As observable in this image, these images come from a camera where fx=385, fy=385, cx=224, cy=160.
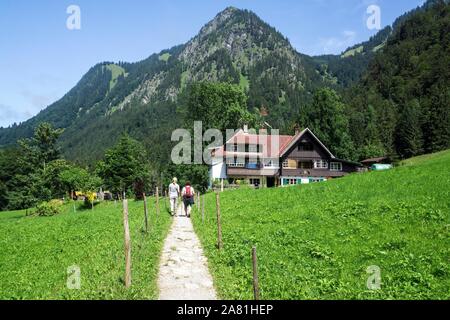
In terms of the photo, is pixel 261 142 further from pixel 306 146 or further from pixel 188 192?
pixel 188 192

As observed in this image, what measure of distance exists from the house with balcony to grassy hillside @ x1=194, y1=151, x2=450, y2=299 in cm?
4216

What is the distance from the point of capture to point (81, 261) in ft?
50.7

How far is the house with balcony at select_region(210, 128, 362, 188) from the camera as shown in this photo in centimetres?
6838

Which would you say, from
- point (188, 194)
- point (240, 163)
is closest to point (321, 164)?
point (240, 163)

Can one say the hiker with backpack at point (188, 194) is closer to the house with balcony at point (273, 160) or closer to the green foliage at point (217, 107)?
the house with balcony at point (273, 160)

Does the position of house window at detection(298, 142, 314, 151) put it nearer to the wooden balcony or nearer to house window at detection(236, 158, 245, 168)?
the wooden balcony

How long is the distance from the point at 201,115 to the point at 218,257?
59.4 m

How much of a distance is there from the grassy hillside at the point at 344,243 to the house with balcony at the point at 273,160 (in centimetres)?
4216

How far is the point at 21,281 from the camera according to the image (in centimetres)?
1366

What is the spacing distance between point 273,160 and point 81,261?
56418 millimetres

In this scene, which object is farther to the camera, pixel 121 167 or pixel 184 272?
pixel 121 167

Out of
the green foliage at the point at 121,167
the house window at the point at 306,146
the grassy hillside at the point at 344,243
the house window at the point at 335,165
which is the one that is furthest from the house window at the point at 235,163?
the grassy hillside at the point at 344,243

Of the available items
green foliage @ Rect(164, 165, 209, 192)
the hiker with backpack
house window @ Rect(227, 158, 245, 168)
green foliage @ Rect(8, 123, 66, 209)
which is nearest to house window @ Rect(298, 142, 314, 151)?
house window @ Rect(227, 158, 245, 168)

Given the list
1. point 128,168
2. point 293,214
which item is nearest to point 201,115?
point 128,168
